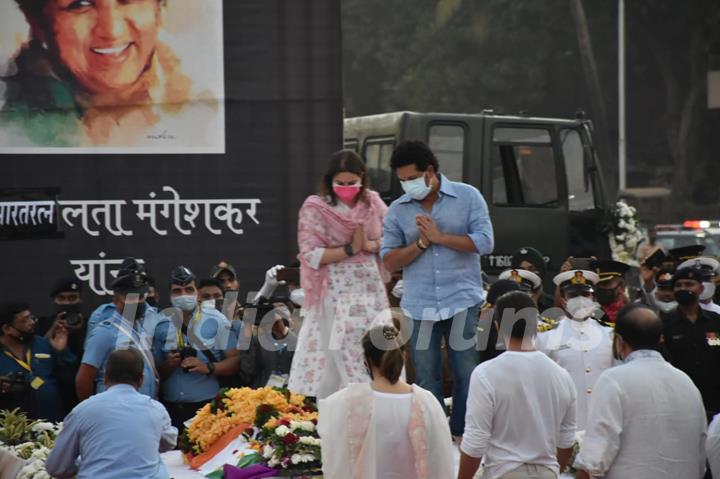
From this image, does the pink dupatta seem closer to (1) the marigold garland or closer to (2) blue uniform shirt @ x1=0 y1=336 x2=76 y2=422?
(1) the marigold garland

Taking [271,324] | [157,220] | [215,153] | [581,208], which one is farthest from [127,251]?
[581,208]

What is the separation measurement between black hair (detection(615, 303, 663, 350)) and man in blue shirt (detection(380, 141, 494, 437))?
1822 mm

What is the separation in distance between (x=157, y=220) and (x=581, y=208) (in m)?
6.37

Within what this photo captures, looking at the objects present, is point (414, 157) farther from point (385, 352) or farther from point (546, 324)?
point (385, 352)

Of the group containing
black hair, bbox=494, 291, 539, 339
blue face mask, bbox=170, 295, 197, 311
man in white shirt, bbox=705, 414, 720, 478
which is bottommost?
man in white shirt, bbox=705, 414, 720, 478

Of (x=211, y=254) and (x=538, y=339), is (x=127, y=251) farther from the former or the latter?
(x=538, y=339)

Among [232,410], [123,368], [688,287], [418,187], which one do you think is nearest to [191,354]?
[232,410]

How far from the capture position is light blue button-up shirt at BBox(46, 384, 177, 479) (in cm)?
747

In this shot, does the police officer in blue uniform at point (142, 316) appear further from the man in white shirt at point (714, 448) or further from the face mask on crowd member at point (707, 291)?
the man in white shirt at point (714, 448)

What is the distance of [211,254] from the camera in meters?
11.8

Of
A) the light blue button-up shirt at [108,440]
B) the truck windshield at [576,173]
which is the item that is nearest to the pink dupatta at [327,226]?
the light blue button-up shirt at [108,440]

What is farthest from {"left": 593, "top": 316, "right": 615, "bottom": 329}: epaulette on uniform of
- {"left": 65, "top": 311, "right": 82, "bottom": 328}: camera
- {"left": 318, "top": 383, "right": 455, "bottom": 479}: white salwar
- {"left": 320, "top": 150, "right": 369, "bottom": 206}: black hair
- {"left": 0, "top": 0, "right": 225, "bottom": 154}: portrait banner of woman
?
{"left": 65, "top": 311, "right": 82, "bottom": 328}: camera

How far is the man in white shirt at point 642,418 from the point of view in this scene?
6742 millimetres

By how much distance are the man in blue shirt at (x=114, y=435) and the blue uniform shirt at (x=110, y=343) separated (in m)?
1.86
